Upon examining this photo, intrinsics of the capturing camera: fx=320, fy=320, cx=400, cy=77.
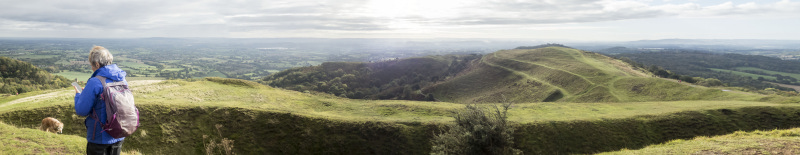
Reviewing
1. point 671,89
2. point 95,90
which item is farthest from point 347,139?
point 671,89

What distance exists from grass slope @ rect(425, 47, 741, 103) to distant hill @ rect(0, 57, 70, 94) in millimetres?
114979

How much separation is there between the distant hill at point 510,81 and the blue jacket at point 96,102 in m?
16.8

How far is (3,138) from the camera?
1227 centimetres

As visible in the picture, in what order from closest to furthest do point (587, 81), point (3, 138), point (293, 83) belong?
point (3, 138) → point (587, 81) → point (293, 83)

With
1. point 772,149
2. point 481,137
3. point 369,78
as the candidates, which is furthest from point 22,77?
point 772,149

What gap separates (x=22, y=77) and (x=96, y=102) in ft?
427

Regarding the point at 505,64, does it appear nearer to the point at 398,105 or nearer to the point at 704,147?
the point at 398,105

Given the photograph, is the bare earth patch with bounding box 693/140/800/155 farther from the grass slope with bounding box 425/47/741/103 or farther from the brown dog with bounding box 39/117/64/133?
the grass slope with bounding box 425/47/741/103

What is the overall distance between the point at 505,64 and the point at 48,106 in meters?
132

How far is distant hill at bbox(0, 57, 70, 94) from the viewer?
7963 centimetres

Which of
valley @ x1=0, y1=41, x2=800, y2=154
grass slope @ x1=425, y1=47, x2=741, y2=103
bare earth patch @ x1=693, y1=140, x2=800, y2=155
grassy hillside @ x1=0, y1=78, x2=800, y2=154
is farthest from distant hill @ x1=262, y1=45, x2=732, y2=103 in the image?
valley @ x1=0, y1=41, x2=800, y2=154

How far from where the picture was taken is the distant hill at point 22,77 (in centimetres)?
7963

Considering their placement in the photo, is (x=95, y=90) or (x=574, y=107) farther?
(x=574, y=107)

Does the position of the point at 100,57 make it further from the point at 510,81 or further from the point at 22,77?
the point at 22,77
